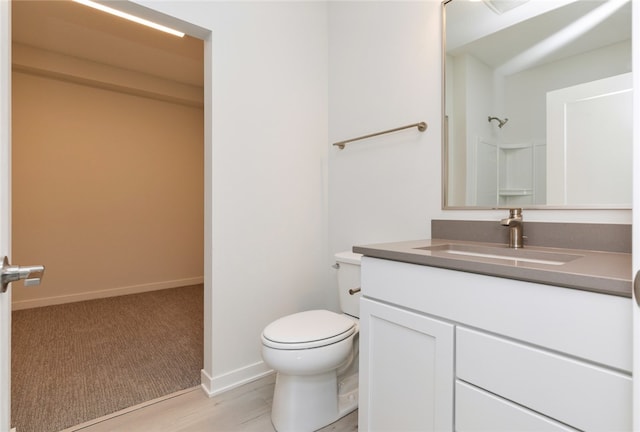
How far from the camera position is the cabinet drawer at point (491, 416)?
0.78 metres

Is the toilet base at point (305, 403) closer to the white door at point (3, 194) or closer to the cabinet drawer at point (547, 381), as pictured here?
the cabinet drawer at point (547, 381)

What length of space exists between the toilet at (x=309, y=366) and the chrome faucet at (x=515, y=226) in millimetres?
739

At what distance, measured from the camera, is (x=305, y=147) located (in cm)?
211

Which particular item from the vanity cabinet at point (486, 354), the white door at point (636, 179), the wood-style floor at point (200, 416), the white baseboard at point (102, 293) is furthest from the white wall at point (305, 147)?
the white baseboard at point (102, 293)

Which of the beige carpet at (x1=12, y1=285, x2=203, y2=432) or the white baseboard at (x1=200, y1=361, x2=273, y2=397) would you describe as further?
the white baseboard at (x1=200, y1=361, x2=273, y2=397)

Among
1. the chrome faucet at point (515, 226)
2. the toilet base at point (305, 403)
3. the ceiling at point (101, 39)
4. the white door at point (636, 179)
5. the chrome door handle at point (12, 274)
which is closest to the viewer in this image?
the white door at point (636, 179)

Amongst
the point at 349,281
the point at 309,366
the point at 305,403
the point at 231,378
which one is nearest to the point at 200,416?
the point at 231,378

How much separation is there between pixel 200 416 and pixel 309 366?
0.64 meters

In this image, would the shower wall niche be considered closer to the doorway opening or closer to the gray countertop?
the gray countertop

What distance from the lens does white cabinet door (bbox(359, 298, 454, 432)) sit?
3.14 feet

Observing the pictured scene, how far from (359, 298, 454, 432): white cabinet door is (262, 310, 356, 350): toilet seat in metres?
0.20

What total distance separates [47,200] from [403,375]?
11.9ft

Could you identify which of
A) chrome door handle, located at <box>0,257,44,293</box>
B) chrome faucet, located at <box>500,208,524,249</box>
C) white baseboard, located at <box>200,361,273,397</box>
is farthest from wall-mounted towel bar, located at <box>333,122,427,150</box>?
chrome door handle, located at <box>0,257,44,293</box>

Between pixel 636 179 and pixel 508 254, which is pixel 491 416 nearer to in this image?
pixel 508 254
